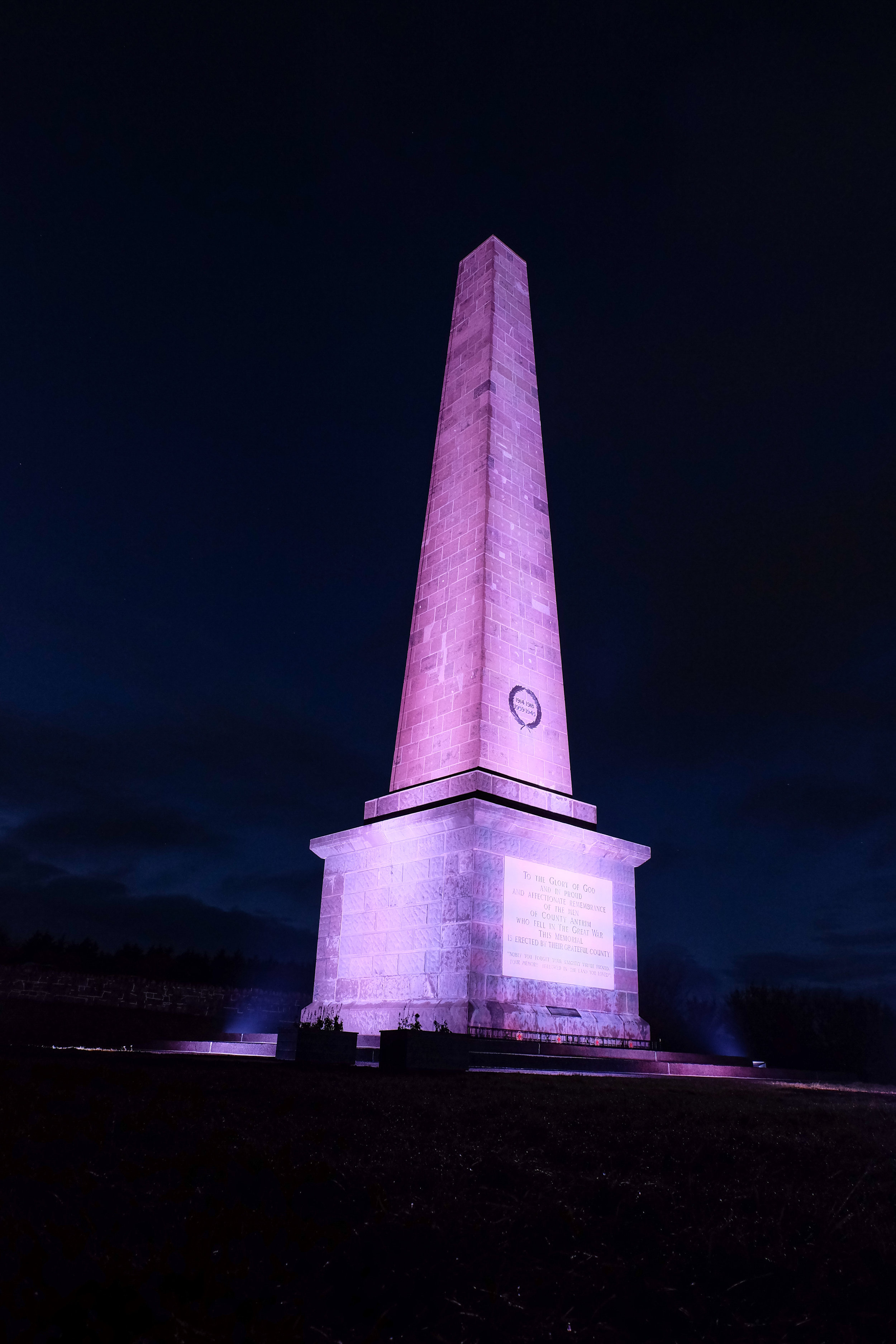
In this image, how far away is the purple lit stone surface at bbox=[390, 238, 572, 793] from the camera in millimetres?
16281

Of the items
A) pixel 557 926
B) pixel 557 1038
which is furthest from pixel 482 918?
pixel 557 1038

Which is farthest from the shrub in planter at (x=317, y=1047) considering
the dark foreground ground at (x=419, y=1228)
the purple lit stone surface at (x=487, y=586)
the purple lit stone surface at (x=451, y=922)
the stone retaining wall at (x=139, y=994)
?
the stone retaining wall at (x=139, y=994)

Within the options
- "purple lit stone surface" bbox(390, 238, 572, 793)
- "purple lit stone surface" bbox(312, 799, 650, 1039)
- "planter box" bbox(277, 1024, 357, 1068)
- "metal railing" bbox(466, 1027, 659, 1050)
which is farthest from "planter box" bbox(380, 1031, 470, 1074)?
"purple lit stone surface" bbox(390, 238, 572, 793)

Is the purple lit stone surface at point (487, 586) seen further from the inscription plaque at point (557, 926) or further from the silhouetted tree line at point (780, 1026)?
the silhouetted tree line at point (780, 1026)

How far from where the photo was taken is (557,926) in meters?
15.0

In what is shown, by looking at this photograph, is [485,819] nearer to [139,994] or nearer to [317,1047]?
[317,1047]

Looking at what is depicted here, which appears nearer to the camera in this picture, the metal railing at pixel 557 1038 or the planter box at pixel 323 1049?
the planter box at pixel 323 1049

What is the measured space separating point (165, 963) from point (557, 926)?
4298cm

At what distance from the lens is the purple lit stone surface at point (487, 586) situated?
16281 millimetres

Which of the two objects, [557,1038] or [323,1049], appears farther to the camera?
[557,1038]

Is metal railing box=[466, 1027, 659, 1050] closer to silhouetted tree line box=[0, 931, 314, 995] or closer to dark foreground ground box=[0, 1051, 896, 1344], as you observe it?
dark foreground ground box=[0, 1051, 896, 1344]

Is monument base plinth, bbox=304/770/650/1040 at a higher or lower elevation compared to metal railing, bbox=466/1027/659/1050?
higher

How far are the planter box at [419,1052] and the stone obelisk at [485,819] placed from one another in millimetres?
3728

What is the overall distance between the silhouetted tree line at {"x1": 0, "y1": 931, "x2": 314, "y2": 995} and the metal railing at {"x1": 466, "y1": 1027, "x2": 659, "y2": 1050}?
94.6 feet
